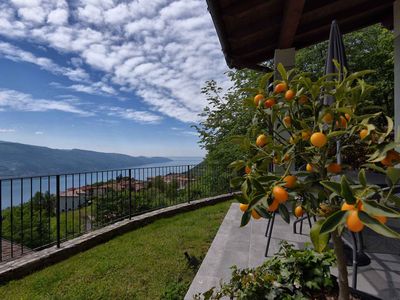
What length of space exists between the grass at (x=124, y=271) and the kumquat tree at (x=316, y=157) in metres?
1.71

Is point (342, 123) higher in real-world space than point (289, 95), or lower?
lower

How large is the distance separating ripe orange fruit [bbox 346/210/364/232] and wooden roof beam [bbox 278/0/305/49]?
2.83 meters

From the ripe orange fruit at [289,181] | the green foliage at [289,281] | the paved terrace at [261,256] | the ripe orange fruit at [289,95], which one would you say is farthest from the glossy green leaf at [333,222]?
the paved terrace at [261,256]

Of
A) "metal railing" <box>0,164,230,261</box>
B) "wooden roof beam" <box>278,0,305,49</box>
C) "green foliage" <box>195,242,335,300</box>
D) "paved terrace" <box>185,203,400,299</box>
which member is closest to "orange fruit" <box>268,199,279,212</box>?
"green foliage" <box>195,242,335,300</box>

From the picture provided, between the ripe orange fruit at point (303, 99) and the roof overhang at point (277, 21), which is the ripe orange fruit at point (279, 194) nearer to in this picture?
the ripe orange fruit at point (303, 99)

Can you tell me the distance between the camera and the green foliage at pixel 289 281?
129 cm

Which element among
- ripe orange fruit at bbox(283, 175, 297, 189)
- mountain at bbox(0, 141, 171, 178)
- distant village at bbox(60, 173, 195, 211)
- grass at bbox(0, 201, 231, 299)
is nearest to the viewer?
ripe orange fruit at bbox(283, 175, 297, 189)

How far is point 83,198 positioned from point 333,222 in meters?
4.98

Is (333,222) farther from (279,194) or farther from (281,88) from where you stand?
Result: (281,88)

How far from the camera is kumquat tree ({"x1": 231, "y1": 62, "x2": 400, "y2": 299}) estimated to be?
0.73 meters

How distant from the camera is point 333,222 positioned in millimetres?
620

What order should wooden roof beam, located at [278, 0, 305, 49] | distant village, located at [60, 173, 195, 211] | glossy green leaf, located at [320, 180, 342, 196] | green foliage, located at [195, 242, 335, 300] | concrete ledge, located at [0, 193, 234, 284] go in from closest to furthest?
1. glossy green leaf, located at [320, 180, 342, 196]
2. green foliage, located at [195, 242, 335, 300]
3. wooden roof beam, located at [278, 0, 305, 49]
4. concrete ledge, located at [0, 193, 234, 284]
5. distant village, located at [60, 173, 195, 211]

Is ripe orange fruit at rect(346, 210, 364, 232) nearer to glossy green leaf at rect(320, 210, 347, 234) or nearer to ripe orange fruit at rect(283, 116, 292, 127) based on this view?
glossy green leaf at rect(320, 210, 347, 234)

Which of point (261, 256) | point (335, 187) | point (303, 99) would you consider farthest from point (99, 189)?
point (335, 187)
